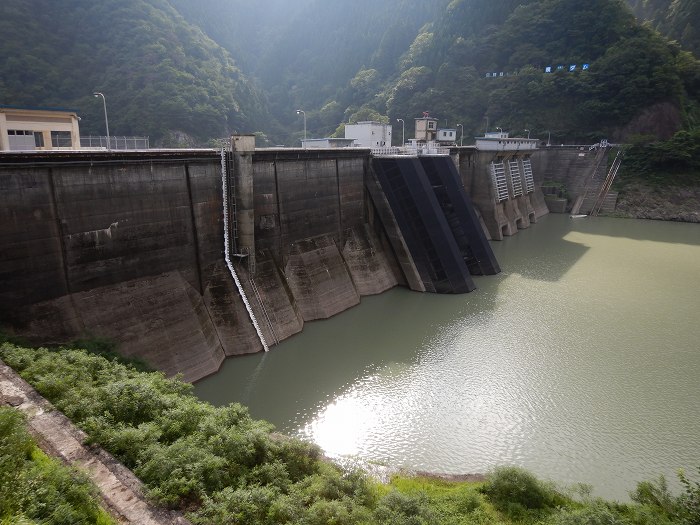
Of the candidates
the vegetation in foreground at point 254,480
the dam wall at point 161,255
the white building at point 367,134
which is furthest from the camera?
the white building at point 367,134

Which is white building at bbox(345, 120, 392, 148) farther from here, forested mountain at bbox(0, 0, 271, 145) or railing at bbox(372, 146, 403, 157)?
forested mountain at bbox(0, 0, 271, 145)

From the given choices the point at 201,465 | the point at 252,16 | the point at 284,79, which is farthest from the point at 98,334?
the point at 252,16

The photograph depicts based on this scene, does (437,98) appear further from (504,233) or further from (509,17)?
(504,233)

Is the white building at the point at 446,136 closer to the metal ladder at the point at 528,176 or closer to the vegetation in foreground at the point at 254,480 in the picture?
the metal ladder at the point at 528,176

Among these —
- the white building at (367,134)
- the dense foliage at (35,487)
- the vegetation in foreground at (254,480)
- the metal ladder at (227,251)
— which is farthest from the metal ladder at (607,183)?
the dense foliage at (35,487)

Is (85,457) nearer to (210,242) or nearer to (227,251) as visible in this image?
(210,242)

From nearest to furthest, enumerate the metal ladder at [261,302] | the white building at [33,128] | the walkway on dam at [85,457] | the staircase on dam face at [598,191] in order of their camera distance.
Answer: the walkway on dam at [85,457] < the white building at [33,128] < the metal ladder at [261,302] < the staircase on dam face at [598,191]
